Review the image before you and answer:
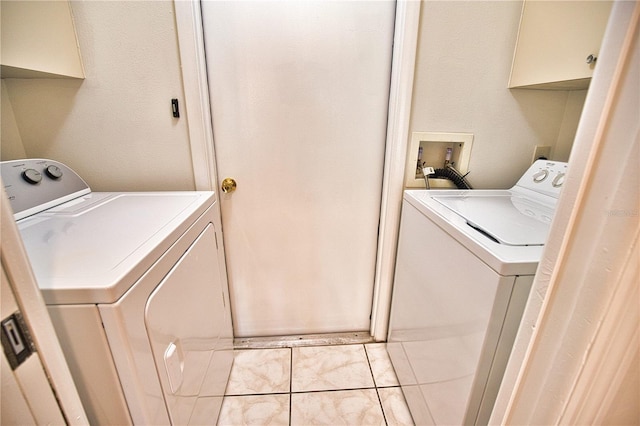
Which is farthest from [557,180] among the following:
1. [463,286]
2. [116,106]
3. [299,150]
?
[116,106]

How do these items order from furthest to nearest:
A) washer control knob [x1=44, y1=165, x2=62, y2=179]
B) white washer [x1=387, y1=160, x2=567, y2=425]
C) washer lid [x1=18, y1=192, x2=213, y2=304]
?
washer control knob [x1=44, y1=165, x2=62, y2=179] < white washer [x1=387, y1=160, x2=567, y2=425] < washer lid [x1=18, y1=192, x2=213, y2=304]

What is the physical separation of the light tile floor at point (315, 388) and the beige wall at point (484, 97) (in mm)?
1164

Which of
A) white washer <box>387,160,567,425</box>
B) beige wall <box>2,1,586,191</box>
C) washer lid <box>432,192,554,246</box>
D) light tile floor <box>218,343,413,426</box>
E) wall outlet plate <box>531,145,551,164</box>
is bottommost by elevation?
light tile floor <box>218,343,413,426</box>

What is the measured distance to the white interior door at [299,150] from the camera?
1216 millimetres

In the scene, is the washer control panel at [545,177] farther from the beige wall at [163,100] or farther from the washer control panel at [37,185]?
the washer control panel at [37,185]

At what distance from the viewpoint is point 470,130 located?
1.34 metres

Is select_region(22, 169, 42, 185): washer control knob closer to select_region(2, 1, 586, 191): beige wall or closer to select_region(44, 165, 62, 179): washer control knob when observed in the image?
select_region(44, 165, 62, 179): washer control knob

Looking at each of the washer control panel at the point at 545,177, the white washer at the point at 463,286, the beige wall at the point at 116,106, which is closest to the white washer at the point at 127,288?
the beige wall at the point at 116,106

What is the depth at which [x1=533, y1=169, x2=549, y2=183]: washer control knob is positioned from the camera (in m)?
1.21

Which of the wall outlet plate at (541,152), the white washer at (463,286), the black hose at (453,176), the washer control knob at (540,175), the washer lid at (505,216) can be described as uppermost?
the wall outlet plate at (541,152)

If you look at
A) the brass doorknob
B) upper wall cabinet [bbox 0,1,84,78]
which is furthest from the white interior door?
upper wall cabinet [bbox 0,1,84,78]

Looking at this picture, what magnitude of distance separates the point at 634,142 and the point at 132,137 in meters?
1.56

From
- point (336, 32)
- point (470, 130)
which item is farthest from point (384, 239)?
point (336, 32)

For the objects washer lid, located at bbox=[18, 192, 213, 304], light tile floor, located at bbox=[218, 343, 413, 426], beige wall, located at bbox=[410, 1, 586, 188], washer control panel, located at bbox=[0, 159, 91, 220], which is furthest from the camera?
light tile floor, located at bbox=[218, 343, 413, 426]
